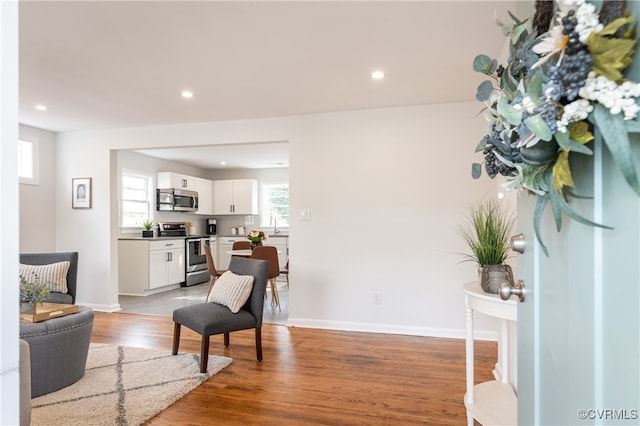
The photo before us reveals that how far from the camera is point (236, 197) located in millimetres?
7914

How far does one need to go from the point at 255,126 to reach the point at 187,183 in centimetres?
345

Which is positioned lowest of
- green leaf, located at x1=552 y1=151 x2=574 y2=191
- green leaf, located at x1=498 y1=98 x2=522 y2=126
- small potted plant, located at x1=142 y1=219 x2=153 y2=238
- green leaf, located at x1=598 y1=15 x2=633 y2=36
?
small potted plant, located at x1=142 y1=219 x2=153 y2=238


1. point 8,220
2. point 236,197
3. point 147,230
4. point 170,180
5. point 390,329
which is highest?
point 170,180

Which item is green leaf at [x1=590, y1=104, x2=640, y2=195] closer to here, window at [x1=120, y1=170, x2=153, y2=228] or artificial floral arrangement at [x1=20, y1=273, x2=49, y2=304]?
artificial floral arrangement at [x1=20, y1=273, x2=49, y2=304]

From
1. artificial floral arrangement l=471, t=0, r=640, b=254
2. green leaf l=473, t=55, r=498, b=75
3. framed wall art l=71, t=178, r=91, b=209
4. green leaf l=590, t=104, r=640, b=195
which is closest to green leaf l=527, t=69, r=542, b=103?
artificial floral arrangement l=471, t=0, r=640, b=254

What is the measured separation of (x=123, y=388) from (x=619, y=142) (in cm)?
300

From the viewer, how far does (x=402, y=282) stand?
3.87m

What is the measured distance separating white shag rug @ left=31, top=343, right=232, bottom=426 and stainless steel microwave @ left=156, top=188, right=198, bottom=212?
12.2 ft

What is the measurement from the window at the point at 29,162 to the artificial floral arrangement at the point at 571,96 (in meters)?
5.64

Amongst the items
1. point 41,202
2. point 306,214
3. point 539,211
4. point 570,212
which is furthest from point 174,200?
point 570,212

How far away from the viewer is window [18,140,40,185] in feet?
15.1

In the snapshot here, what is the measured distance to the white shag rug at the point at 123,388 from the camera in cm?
215

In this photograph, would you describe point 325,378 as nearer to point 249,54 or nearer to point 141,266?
point 249,54

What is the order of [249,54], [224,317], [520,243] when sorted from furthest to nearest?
1. [224,317]
2. [249,54]
3. [520,243]
